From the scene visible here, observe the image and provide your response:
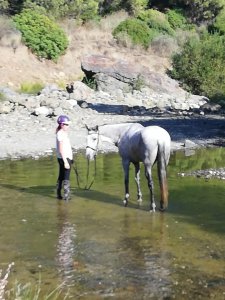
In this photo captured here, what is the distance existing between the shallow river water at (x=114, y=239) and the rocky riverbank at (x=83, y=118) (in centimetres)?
604

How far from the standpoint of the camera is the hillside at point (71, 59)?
4419 cm

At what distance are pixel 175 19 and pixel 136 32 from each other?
13.7m

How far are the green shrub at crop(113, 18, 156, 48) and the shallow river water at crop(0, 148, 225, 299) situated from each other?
39.1m

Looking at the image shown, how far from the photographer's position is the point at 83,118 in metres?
28.6

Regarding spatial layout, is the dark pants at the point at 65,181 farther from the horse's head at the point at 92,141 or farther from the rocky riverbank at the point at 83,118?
the rocky riverbank at the point at 83,118

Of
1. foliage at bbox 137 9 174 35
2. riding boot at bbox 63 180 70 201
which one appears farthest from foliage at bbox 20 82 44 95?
riding boot at bbox 63 180 70 201

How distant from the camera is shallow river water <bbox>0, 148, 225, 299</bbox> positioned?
781cm

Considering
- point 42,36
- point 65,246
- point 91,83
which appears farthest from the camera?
point 42,36

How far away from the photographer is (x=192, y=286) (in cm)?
772

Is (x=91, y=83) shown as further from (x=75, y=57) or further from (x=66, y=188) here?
(x=66, y=188)

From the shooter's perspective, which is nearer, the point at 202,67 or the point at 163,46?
the point at 202,67

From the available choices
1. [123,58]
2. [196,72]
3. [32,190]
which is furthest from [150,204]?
[123,58]

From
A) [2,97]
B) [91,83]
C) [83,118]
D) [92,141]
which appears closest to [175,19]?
[91,83]

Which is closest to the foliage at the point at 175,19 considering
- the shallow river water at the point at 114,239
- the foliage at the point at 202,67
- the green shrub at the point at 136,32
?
the green shrub at the point at 136,32
